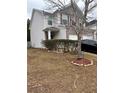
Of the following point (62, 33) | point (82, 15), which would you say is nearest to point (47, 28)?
point (62, 33)

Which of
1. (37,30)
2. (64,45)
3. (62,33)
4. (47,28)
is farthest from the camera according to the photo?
(37,30)

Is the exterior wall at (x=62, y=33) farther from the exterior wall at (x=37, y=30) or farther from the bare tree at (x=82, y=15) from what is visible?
the bare tree at (x=82, y=15)

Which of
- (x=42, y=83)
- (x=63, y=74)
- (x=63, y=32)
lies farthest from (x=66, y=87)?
(x=63, y=32)

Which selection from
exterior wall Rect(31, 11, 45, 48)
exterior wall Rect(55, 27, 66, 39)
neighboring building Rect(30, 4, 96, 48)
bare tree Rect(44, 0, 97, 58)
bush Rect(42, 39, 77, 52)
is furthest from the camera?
exterior wall Rect(31, 11, 45, 48)

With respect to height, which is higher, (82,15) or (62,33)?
(82,15)

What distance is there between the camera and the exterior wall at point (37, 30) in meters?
15.3

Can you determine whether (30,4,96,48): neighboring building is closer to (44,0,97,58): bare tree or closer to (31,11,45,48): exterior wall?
(31,11,45,48): exterior wall

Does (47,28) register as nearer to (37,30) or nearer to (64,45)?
(37,30)

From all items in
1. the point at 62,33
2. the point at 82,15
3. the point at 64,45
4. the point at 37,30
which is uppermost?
the point at 82,15

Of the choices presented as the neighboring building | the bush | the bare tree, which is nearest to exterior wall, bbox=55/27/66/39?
the neighboring building

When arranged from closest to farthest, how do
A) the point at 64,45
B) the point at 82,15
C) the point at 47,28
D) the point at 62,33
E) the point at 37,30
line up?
the point at 82,15 → the point at 64,45 → the point at 47,28 → the point at 62,33 → the point at 37,30

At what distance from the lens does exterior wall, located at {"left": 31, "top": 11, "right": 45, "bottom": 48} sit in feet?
50.1

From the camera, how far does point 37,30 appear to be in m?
15.7
